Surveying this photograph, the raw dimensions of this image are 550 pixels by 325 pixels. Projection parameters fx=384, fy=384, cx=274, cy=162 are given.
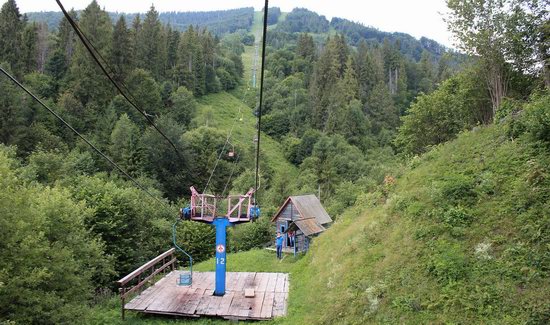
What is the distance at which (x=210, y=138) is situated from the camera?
62219 millimetres

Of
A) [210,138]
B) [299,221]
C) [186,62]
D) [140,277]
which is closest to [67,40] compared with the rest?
[186,62]

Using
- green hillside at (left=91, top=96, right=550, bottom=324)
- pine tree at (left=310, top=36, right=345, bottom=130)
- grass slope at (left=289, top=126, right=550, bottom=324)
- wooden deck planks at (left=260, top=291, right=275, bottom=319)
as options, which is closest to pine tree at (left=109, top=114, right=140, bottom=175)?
green hillside at (left=91, top=96, right=550, bottom=324)

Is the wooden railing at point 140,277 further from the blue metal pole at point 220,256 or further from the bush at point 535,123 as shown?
the bush at point 535,123

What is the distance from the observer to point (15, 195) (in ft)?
43.8

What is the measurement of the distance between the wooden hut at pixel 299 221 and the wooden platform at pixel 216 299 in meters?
10.2

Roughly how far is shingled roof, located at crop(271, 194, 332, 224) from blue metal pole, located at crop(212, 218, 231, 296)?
52.1 feet

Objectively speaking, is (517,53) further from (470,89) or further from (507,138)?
(507,138)

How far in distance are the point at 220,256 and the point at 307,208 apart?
59.1 feet

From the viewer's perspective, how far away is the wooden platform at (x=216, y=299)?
42.6 ft

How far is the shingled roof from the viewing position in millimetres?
31219

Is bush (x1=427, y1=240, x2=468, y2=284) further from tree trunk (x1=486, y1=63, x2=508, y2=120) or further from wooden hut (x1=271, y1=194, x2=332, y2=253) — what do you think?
wooden hut (x1=271, y1=194, x2=332, y2=253)

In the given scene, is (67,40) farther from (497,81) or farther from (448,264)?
(448,264)

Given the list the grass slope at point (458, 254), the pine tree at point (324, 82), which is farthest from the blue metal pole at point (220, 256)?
the pine tree at point (324, 82)

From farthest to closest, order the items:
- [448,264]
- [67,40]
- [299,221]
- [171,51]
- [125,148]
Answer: [171,51]
[67,40]
[125,148]
[299,221]
[448,264]
